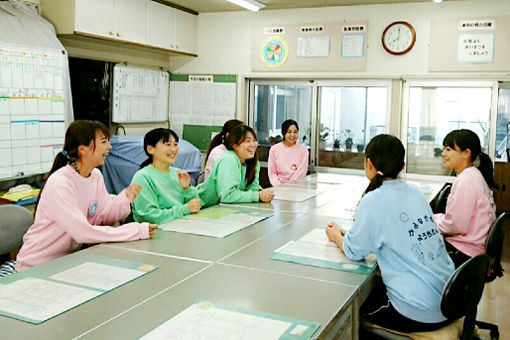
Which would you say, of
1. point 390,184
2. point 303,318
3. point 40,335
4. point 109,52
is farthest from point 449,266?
point 109,52

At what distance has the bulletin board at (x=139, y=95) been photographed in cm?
520

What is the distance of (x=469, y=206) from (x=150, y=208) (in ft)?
5.69

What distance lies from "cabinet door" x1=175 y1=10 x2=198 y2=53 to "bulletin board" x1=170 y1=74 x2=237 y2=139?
382mm

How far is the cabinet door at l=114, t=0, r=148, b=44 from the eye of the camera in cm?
473

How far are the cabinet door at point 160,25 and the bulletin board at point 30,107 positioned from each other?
1.24 metres

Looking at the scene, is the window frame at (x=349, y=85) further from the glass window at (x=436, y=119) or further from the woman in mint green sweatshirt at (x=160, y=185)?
the woman in mint green sweatshirt at (x=160, y=185)

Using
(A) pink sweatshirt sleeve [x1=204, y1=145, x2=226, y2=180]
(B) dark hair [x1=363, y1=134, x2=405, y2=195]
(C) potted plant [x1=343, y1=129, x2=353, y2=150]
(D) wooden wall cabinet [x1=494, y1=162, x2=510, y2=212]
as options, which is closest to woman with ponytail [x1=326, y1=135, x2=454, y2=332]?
(B) dark hair [x1=363, y1=134, x2=405, y2=195]

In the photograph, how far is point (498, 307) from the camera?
3.49 m

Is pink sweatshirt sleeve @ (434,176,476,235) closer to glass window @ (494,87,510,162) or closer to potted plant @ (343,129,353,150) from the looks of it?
potted plant @ (343,129,353,150)

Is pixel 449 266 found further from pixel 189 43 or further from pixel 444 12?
pixel 189 43

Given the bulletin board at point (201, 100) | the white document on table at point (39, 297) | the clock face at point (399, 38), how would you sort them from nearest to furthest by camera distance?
the white document on table at point (39, 297), the clock face at point (399, 38), the bulletin board at point (201, 100)

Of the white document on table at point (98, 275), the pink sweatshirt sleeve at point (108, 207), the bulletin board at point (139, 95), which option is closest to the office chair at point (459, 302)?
the white document on table at point (98, 275)

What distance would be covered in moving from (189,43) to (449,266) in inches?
181

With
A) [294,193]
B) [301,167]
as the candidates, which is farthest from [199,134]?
[294,193]
